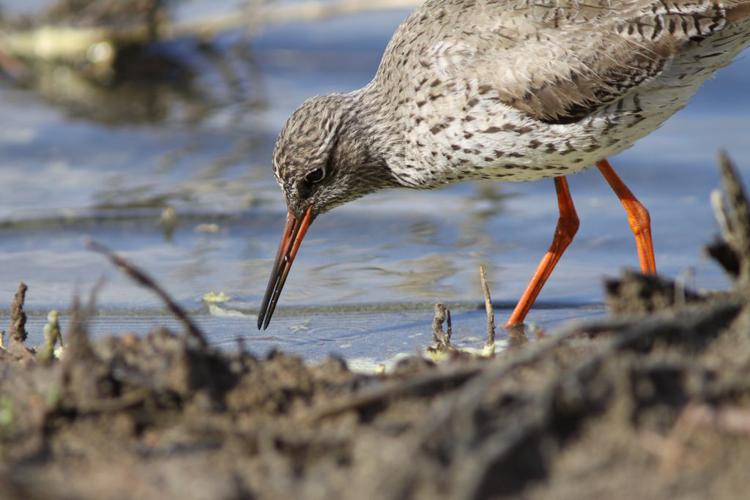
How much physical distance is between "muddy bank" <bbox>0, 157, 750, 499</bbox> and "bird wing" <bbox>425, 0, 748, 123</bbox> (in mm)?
1945

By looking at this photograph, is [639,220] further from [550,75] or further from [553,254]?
[550,75]

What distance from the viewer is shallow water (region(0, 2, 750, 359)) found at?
658 cm

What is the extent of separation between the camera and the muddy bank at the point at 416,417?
2930 millimetres

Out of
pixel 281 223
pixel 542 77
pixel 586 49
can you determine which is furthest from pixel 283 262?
pixel 586 49

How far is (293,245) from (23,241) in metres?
2.35

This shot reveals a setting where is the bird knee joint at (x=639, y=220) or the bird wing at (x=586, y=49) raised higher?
the bird wing at (x=586, y=49)

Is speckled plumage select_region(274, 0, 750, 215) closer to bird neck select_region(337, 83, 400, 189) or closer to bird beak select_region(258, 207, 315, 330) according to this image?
bird neck select_region(337, 83, 400, 189)

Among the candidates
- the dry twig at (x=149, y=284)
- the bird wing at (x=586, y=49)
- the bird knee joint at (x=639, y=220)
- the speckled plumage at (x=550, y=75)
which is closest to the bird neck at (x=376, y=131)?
the speckled plumage at (x=550, y=75)

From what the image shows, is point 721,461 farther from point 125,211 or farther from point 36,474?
point 125,211

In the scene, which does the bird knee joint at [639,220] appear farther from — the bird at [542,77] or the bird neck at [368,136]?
the bird neck at [368,136]

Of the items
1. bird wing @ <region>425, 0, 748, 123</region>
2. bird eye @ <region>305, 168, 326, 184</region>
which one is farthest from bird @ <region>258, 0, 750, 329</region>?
bird eye @ <region>305, 168, 326, 184</region>

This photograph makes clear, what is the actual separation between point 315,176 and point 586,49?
1.76 meters

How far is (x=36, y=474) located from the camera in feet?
10.3

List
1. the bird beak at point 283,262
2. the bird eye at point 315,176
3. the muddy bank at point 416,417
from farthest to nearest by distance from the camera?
the bird eye at point 315,176 → the bird beak at point 283,262 → the muddy bank at point 416,417
